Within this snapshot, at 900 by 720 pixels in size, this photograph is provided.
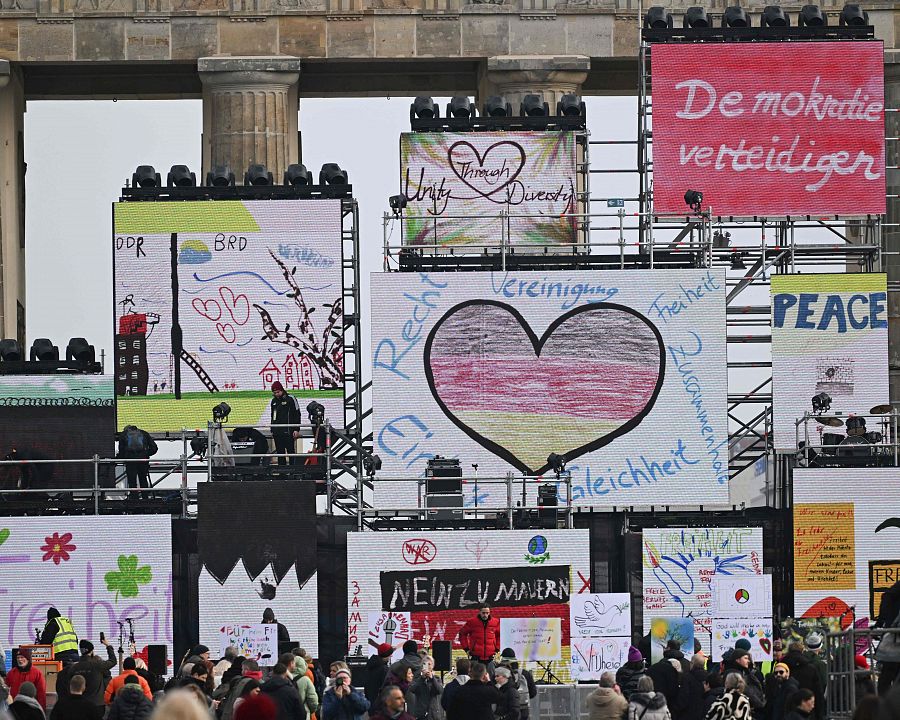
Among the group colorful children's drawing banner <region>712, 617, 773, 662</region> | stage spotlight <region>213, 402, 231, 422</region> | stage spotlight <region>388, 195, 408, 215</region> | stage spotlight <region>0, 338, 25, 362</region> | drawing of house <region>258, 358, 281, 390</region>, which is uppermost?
stage spotlight <region>388, 195, 408, 215</region>

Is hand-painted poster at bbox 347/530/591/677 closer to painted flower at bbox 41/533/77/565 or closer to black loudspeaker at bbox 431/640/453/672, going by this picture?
black loudspeaker at bbox 431/640/453/672

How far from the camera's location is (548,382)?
119 ft

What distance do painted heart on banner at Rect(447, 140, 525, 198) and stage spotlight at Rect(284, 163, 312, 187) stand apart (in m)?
2.45

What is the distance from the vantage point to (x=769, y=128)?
40.2 m

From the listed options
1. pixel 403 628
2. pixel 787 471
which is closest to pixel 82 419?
pixel 403 628

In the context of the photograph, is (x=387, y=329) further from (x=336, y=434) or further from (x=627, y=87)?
(x=627, y=87)

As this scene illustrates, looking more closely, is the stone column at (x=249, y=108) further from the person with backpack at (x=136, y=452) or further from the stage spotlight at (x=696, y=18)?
the person with backpack at (x=136, y=452)

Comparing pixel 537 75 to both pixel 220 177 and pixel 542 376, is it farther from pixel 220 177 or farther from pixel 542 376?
pixel 542 376

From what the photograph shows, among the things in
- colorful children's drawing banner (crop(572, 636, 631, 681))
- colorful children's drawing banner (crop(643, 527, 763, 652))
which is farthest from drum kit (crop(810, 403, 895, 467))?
colorful children's drawing banner (crop(572, 636, 631, 681))

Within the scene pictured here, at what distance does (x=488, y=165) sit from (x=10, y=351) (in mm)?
8964

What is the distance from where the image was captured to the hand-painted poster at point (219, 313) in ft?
125

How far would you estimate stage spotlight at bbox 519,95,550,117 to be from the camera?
39.8 metres

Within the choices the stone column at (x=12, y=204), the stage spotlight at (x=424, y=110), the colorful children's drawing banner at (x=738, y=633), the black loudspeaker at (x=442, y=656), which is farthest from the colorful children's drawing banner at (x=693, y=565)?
the stone column at (x=12, y=204)

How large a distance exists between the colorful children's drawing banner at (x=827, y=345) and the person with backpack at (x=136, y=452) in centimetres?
1008
